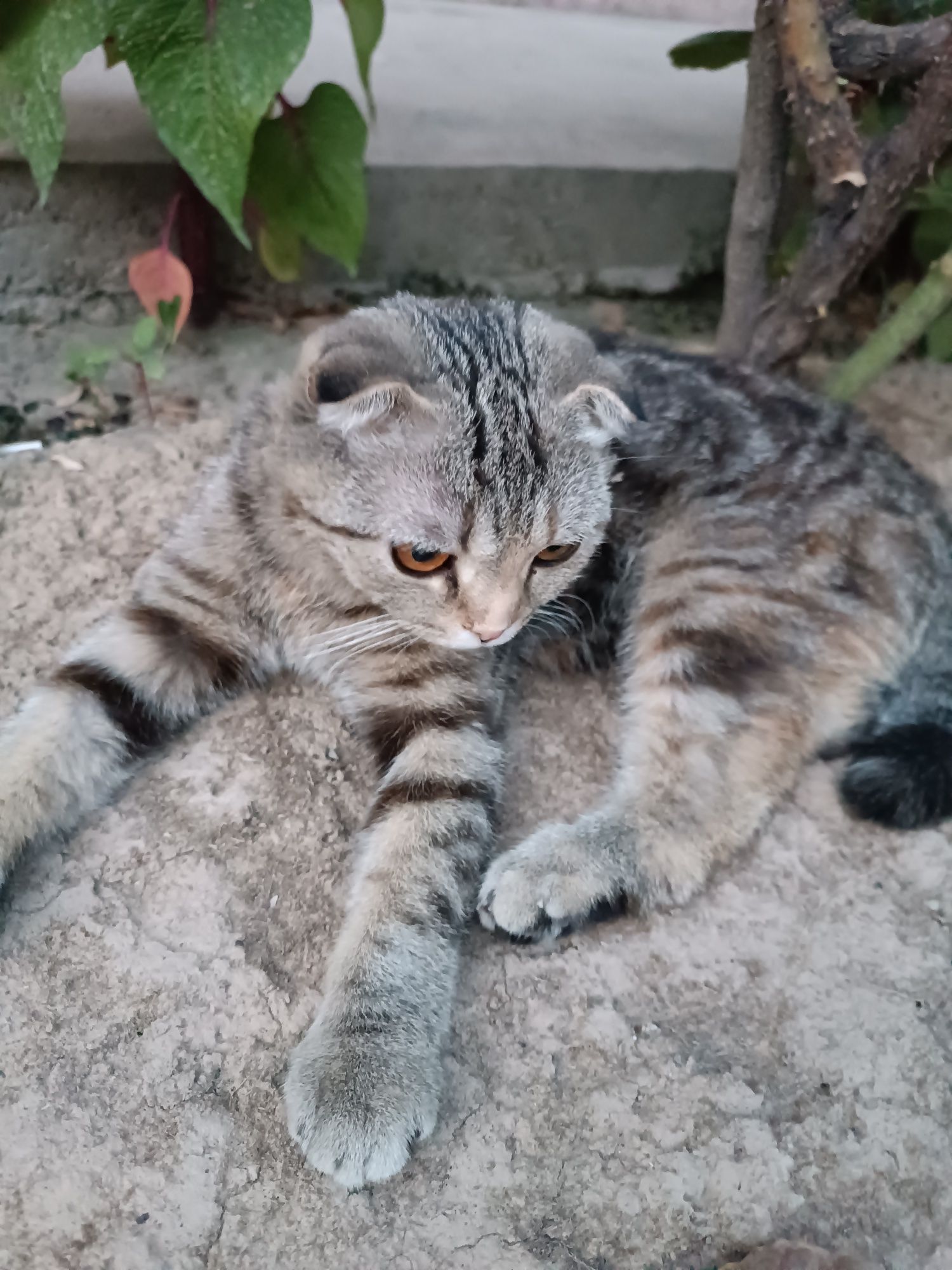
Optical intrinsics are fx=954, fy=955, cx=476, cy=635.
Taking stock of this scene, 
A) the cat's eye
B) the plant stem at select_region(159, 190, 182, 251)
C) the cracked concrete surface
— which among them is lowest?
the cracked concrete surface

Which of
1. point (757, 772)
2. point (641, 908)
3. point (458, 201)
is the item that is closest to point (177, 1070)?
point (641, 908)

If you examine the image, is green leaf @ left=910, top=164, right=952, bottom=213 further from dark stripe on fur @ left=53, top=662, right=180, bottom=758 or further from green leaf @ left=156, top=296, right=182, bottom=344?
dark stripe on fur @ left=53, top=662, right=180, bottom=758

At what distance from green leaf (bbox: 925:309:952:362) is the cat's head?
1435 mm

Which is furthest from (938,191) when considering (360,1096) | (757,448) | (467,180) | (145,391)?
(360,1096)

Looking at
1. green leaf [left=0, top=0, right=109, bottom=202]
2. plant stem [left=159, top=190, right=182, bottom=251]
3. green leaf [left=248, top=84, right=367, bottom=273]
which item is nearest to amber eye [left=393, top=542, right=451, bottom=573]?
green leaf [left=0, top=0, right=109, bottom=202]

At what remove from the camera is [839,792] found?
1802 millimetres

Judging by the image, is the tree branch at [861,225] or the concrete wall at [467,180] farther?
the concrete wall at [467,180]

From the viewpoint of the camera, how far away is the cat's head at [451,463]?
145 centimetres

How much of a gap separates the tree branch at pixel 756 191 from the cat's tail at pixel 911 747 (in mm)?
1134

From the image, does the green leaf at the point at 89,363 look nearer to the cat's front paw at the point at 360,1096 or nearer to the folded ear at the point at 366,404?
the folded ear at the point at 366,404

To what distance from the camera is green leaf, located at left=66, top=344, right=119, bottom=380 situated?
2.37 metres

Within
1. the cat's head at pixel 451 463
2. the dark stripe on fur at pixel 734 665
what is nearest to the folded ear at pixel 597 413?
the cat's head at pixel 451 463

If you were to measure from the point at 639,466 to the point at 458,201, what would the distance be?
4.80 feet

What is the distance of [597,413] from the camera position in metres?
1.55
